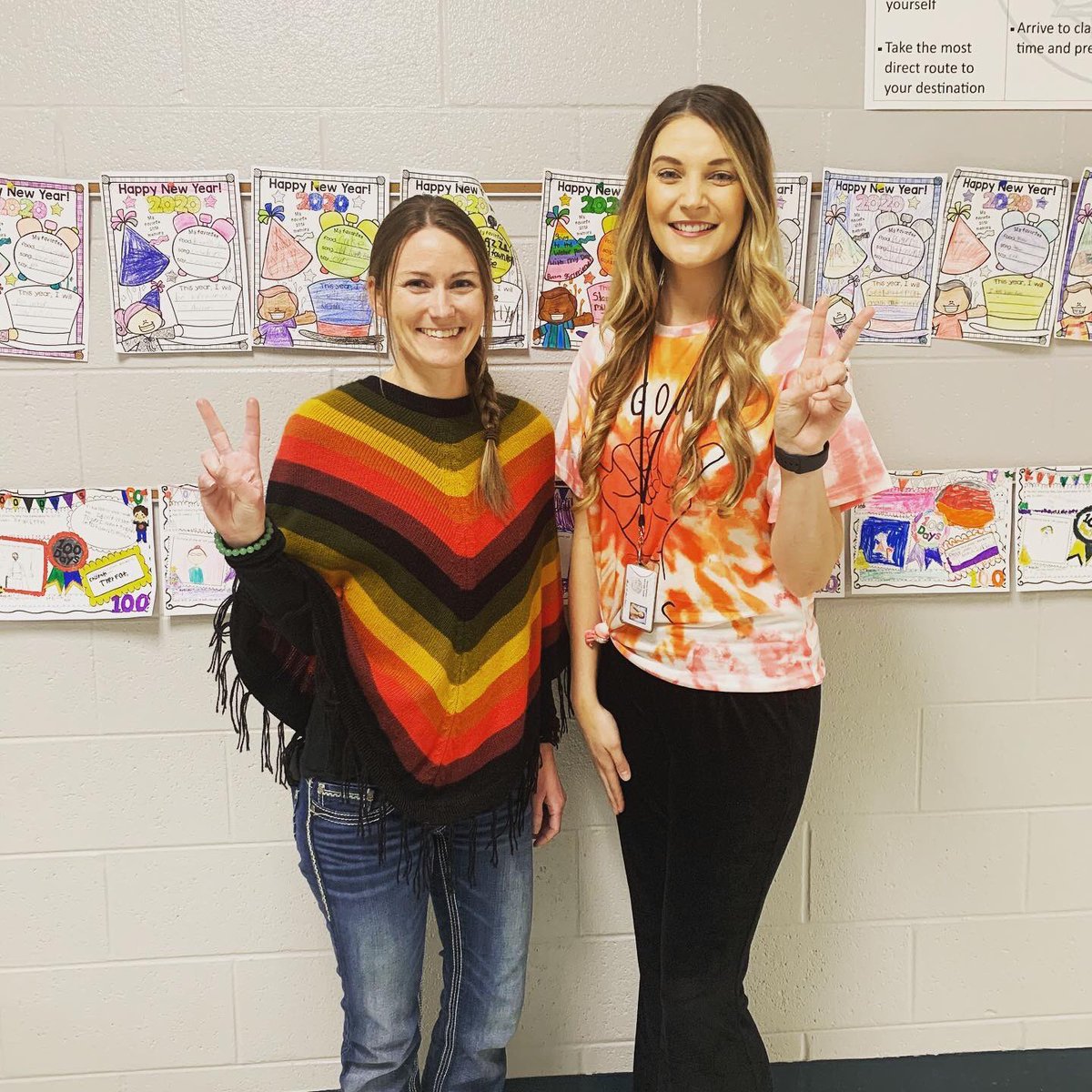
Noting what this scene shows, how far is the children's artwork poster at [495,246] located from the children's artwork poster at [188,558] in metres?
0.60

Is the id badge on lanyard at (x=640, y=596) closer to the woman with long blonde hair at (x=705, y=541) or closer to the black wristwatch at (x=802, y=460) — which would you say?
the woman with long blonde hair at (x=705, y=541)

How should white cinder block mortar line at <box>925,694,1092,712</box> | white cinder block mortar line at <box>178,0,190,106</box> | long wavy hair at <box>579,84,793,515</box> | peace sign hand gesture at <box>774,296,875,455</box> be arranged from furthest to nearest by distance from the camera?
white cinder block mortar line at <box>925,694,1092,712</box> < white cinder block mortar line at <box>178,0,190,106</box> < long wavy hair at <box>579,84,793,515</box> < peace sign hand gesture at <box>774,296,875,455</box>

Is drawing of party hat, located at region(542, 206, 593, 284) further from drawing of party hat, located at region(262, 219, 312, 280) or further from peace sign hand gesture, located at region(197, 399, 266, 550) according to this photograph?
peace sign hand gesture, located at region(197, 399, 266, 550)

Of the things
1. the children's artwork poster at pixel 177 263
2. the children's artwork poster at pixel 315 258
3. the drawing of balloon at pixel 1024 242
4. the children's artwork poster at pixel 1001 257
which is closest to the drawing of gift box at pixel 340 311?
the children's artwork poster at pixel 315 258

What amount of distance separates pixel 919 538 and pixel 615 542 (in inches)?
26.0

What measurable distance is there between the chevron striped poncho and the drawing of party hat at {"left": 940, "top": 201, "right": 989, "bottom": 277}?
0.90 m

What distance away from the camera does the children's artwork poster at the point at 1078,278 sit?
1.68 metres

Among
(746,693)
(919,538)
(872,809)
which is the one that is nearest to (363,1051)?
(746,693)

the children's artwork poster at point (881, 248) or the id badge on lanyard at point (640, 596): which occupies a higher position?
the children's artwork poster at point (881, 248)

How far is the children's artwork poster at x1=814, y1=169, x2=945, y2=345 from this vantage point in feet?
5.37

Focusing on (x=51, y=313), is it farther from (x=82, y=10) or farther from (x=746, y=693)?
(x=746, y=693)

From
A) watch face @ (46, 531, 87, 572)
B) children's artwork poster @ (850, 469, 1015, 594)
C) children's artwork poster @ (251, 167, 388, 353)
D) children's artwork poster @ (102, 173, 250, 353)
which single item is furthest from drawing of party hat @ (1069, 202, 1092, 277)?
watch face @ (46, 531, 87, 572)

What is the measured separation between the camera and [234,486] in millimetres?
1166

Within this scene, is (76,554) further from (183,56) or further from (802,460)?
(802,460)
